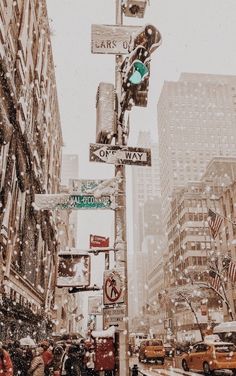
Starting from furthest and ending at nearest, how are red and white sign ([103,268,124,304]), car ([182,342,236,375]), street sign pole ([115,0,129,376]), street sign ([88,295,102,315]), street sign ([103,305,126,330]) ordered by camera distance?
street sign ([88,295,102,315]) < car ([182,342,236,375]) < red and white sign ([103,268,124,304]) < street sign ([103,305,126,330]) < street sign pole ([115,0,129,376])

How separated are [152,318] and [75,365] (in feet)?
388

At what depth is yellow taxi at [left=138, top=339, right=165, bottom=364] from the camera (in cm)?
2909

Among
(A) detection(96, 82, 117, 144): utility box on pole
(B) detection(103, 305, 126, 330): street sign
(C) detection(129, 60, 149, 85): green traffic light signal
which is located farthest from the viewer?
(A) detection(96, 82, 117, 144): utility box on pole

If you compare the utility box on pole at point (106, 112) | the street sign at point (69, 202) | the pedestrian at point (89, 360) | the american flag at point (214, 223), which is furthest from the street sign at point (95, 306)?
the utility box on pole at point (106, 112)

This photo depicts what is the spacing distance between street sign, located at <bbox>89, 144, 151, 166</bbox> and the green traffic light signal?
1122 mm

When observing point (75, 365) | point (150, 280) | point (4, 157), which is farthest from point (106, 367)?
point (150, 280)

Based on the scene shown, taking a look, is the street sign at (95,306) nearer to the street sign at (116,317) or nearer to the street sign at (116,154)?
the street sign at (116,317)

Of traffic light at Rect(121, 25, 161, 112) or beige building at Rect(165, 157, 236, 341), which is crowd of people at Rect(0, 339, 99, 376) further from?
beige building at Rect(165, 157, 236, 341)

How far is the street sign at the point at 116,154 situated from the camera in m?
6.02

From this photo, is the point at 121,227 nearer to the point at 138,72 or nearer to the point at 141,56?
the point at 138,72

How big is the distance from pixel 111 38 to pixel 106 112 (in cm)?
122

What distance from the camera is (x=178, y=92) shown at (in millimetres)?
194000

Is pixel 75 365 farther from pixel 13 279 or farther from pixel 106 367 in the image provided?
pixel 13 279

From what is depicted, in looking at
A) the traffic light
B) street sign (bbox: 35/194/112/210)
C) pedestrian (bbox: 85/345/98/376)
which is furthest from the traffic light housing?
pedestrian (bbox: 85/345/98/376)
